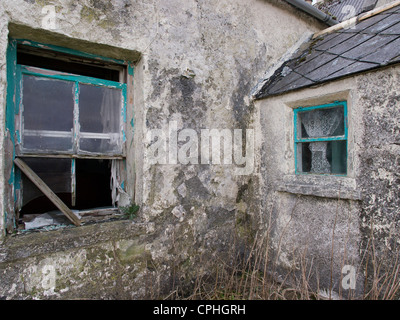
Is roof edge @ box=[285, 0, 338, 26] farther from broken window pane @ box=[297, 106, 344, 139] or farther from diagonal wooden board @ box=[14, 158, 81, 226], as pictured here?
diagonal wooden board @ box=[14, 158, 81, 226]

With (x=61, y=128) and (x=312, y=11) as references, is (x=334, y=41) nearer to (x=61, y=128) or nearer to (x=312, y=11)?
(x=312, y=11)

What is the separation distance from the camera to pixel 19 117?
2.14 metres

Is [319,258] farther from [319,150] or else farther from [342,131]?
[342,131]

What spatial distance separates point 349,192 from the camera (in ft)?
8.02

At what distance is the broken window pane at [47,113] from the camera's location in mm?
2193

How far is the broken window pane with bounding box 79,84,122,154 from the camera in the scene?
8.07 ft

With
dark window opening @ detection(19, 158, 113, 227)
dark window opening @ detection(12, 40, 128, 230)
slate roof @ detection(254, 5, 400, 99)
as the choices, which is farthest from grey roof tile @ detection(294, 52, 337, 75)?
dark window opening @ detection(19, 158, 113, 227)

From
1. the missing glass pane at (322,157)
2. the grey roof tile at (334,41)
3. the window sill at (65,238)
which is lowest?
the window sill at (65,238)

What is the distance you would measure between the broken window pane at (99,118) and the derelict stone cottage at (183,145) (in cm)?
1

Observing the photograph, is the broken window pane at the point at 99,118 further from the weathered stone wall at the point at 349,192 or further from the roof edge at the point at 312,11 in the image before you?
the roof edge at the point at 312,11

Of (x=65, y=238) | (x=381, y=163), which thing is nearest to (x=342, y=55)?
(x=381, y=163)

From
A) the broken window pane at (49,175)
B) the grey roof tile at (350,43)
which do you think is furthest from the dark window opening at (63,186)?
the grey roof tile at (350,43)

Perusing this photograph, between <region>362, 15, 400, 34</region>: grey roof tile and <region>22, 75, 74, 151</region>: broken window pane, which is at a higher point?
<region>362, 15, 400, 34</region>: grey roof tile

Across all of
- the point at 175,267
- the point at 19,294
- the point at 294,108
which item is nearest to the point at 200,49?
the point at 294,108
